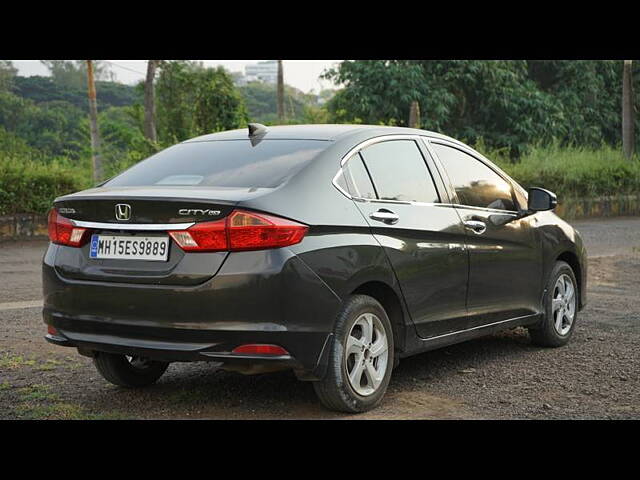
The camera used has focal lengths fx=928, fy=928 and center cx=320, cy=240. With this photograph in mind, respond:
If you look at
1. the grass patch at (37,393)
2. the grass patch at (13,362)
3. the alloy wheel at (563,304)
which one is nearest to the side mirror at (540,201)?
the alloy wheel at (563,304)

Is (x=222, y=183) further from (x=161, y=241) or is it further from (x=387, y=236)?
(x=387, y=236)

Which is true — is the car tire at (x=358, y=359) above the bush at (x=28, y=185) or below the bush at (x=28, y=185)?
below

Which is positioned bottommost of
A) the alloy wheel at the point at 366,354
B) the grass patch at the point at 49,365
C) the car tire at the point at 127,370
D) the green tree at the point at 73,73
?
the grass patch at the point at 49,365

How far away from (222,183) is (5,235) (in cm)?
1200

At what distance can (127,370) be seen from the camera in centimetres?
609

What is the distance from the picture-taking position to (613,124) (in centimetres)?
4184

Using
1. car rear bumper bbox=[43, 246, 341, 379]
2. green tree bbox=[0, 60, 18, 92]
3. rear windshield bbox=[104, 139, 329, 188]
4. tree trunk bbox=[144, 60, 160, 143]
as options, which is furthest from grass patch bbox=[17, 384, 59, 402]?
green tree bbox=[0, 60, 18, 92]

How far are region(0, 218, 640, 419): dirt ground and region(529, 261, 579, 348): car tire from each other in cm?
10

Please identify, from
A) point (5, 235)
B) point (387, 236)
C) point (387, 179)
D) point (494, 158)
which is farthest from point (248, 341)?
point (494, 158)

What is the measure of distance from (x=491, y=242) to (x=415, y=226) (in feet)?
3.49

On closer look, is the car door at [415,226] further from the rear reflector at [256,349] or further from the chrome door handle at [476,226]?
the rear reflector at [256,349]

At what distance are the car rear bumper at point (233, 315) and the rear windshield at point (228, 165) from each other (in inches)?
23.6

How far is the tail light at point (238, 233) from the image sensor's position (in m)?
4.78

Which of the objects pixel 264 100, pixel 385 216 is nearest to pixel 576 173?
pixel 385 216
